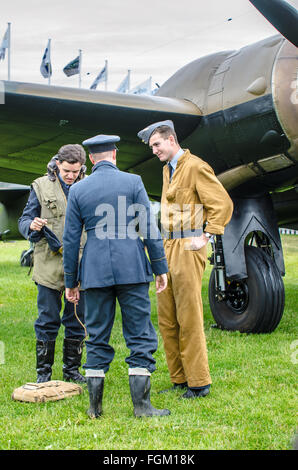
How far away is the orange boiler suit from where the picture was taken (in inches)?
164

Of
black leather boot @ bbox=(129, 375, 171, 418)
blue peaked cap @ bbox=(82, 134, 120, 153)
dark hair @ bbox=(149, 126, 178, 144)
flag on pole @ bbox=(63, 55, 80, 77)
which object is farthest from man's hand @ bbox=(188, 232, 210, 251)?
flag on pole @ bbox=(63, 55, 80, 77)

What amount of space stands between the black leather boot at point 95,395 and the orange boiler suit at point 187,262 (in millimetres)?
757

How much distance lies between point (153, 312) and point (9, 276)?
18.8 ft

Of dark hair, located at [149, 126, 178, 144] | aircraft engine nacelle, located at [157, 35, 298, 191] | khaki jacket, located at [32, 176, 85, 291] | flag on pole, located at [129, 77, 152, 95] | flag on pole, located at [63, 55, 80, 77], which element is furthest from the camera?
flag on pole, located at [129, 77, 152, 95]

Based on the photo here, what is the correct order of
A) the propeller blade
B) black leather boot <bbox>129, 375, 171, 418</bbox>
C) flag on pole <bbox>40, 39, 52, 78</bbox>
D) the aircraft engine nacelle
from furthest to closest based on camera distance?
flag on pole <bbox>40, 39, 52, 78</bbox> → the aircraft engine nacelle → the propeller blade → black leather boot <bbox>129, 375, 171, 418</bbox>

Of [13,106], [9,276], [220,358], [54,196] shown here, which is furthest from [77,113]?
[9,276]

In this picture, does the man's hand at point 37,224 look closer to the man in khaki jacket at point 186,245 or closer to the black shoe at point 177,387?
the man in khaki jacket at point 186,245

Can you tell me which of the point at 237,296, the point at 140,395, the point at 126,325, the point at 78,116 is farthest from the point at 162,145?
the point at 237,296

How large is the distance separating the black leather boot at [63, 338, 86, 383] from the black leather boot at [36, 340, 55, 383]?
179 mm

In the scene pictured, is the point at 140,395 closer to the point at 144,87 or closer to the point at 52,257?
the point at 52,257

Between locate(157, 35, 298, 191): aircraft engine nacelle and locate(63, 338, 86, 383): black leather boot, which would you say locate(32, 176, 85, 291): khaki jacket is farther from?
locate(157, 35, 298, 191): aircraft engine nacelle

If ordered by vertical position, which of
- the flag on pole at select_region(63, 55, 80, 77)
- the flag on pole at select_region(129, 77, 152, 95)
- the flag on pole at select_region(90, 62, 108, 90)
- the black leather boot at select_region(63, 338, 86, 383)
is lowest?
the black leather boot at select_region(63, 338, 86, 383)

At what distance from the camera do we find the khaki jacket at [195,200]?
165 inches

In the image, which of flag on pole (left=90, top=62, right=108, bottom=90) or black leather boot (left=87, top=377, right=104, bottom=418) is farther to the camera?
flag on pole (left=90, top=62, right=108, bottom=90)
